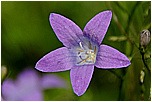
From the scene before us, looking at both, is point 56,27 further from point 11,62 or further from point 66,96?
point 11,62

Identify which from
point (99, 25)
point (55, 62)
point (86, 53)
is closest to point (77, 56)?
point (86, 53)

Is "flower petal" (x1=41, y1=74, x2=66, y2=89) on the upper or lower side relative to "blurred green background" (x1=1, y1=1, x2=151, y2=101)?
lower

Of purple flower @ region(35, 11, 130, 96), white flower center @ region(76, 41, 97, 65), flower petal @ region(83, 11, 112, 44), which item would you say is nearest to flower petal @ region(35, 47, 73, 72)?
purple flower @ region(35, 11, 130, 96)

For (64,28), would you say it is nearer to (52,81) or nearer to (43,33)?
(52,81)

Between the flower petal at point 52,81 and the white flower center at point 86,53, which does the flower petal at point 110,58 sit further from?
the flower petal at point 52,81

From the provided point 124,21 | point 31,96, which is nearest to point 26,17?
point 31,96

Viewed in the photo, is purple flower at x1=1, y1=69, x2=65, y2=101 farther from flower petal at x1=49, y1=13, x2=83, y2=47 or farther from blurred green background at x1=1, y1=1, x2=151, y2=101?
flower petal at x1=49, y1=13, x2=83, y2=47

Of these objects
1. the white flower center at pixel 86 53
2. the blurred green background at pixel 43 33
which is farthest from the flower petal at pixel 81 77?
the blurred green background at pixel 43 33
